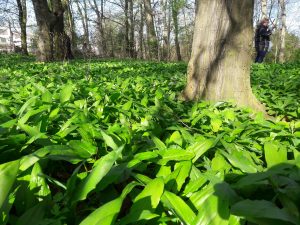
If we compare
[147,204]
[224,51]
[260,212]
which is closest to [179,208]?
[147,204]

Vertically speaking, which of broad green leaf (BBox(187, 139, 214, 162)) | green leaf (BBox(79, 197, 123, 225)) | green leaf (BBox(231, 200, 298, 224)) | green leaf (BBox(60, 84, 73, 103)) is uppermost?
green leaf (BBox(60, 84, 73, 103))

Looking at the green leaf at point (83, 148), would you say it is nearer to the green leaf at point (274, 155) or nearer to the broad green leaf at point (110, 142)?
the broad green leaf at point (110, 142)

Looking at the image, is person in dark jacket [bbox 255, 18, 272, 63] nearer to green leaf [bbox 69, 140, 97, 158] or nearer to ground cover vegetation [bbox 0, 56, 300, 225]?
ground cover vegetation [bbox 0, 56, 300, 225]

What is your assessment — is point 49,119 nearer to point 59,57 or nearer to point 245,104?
point 245,104

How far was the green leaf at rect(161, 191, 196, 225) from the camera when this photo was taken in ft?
3.72

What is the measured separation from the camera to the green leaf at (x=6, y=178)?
3.25 ft

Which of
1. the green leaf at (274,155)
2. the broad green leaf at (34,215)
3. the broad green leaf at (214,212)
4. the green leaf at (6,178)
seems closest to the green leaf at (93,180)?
the broad green leaf at (34,215)

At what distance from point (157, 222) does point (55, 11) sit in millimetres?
12828

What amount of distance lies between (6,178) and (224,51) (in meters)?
2.76

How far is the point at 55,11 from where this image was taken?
12531 mm

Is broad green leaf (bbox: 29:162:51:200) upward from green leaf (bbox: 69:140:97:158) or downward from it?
downward

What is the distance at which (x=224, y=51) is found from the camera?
131 inches

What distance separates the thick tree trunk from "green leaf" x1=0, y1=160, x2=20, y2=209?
2599 mm

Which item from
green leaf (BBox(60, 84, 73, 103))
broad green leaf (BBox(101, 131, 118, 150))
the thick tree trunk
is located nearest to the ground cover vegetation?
broad green leaf (BBox(101, 131, 118, 150))
